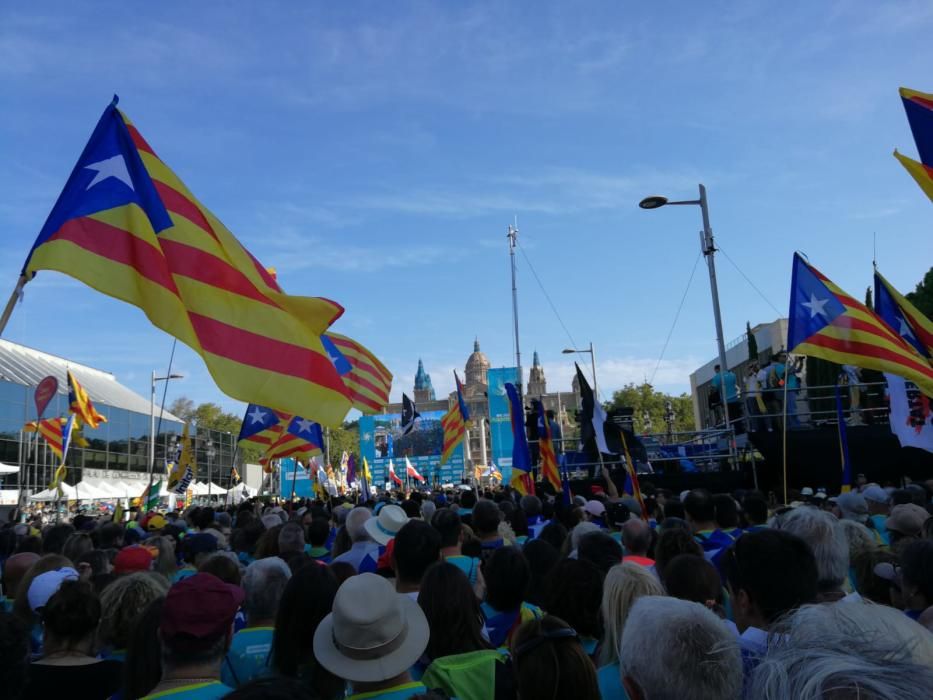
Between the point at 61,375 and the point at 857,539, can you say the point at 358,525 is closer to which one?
the point at 857,539

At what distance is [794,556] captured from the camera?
325 centimetres

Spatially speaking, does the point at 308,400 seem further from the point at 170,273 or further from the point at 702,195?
the point at 702,195

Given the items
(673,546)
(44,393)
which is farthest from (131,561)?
(44,393)

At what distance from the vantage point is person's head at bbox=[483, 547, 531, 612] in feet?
14.7

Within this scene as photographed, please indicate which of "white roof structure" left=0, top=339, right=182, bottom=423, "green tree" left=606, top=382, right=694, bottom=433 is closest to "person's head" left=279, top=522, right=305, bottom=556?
"white roof structure" left=0, top=339, right=182, bottom=423

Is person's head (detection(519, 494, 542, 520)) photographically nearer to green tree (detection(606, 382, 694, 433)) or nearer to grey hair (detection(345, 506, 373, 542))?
grey hair (detection(345, 506, 373, 542))

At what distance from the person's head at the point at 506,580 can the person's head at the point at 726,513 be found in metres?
2.80

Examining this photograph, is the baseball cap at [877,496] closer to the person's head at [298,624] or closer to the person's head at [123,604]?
the person's head at [298,624]

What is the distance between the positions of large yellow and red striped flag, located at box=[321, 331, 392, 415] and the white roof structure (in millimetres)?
30639

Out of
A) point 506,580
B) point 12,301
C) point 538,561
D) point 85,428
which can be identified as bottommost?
point 538,561

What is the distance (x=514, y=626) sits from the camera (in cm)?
448

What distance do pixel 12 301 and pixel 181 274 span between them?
1.32 meters

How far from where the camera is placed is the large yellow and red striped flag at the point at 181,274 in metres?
5.94

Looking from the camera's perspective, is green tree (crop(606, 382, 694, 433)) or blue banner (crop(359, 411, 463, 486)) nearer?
blue banner (crop(359, 411, 463, 486))
